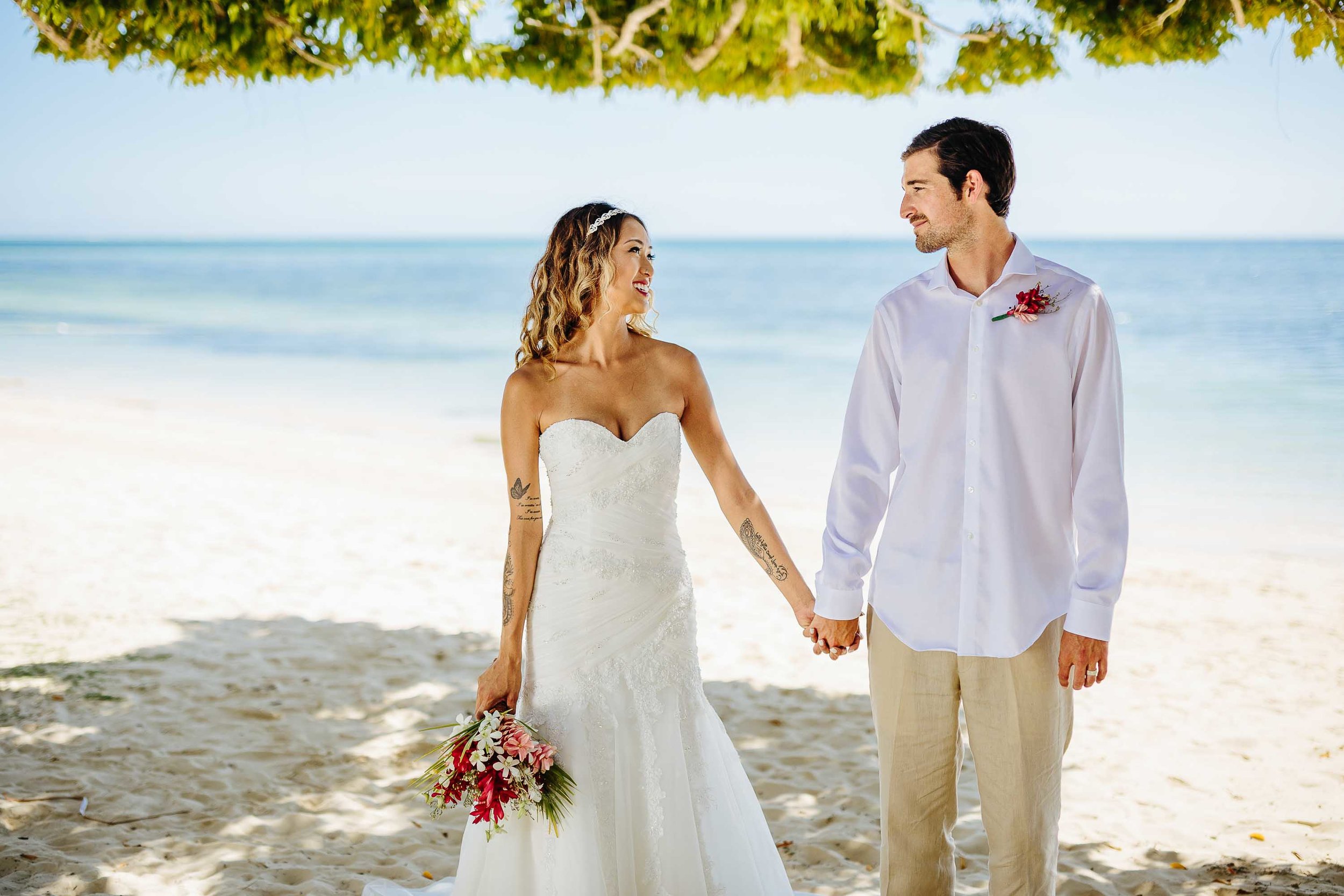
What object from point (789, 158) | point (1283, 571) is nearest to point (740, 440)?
point (1283, 571)

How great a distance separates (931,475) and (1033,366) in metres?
0.33

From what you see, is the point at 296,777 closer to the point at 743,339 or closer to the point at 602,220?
the point at 602,220

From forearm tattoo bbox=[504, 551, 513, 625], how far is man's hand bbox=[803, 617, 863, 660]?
2.61 feet

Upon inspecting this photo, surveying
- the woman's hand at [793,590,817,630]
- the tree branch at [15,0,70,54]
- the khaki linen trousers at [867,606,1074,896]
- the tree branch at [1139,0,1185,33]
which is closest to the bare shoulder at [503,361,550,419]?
the woman's hand at [793,590,817,630]

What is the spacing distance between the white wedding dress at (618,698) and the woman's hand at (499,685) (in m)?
0.06

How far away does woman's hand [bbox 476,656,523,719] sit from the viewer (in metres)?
2.80

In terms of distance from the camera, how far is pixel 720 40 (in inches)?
189

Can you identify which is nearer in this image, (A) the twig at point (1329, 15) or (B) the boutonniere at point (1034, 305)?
(B) the boutonniere at point (1034, 305)

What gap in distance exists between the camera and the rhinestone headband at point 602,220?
2.82m

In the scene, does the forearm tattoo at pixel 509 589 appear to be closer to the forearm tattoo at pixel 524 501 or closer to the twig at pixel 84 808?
the forearm tattoo at pixel 524 501

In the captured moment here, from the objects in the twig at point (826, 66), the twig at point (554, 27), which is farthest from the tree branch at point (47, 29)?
the twig at point (826, 66)

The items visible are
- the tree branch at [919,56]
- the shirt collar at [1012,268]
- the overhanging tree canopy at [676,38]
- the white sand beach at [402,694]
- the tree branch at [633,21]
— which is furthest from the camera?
the tree branch at [919,56]

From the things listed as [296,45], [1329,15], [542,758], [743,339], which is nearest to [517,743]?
[542,758]

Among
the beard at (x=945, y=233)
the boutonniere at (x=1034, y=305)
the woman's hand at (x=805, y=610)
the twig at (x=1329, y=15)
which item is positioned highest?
the twig at (x=1329, y=15)
